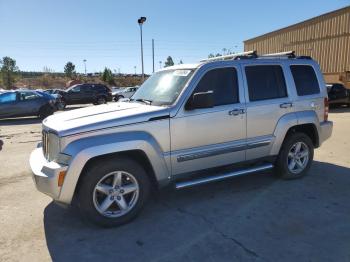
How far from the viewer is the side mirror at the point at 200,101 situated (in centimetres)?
480

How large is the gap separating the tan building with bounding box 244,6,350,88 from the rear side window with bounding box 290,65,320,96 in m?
22.0

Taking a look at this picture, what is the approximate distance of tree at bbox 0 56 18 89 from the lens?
60.1 meters

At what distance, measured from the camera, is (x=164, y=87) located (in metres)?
5.41

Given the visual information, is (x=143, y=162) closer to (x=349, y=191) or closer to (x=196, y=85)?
(x=196, y=85)

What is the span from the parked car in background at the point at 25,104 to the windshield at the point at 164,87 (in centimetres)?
1323

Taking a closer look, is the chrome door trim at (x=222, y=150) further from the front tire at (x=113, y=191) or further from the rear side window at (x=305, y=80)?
the rear side window at (x=305, y=80)

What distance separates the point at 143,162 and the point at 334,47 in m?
27.9

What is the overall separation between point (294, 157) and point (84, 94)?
2263cm

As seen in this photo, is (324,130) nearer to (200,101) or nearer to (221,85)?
(221,85)

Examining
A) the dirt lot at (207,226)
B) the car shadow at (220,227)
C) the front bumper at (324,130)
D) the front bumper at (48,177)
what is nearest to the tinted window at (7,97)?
the dirt lot at (207,226)

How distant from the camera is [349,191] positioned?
A: 5.64m

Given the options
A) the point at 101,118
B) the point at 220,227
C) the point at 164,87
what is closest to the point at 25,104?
the point at 164,87

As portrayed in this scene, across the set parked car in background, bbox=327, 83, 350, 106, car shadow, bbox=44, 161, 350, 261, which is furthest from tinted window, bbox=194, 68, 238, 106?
parked car in background, bbox=327, 83, 350, 106

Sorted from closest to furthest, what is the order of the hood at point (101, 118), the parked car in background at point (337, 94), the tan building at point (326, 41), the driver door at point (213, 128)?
the hood at point (101, 118) < the driver door at point (213, 128) < the parked car in background at point (337, 94) < the tan building at point (326, 41)
